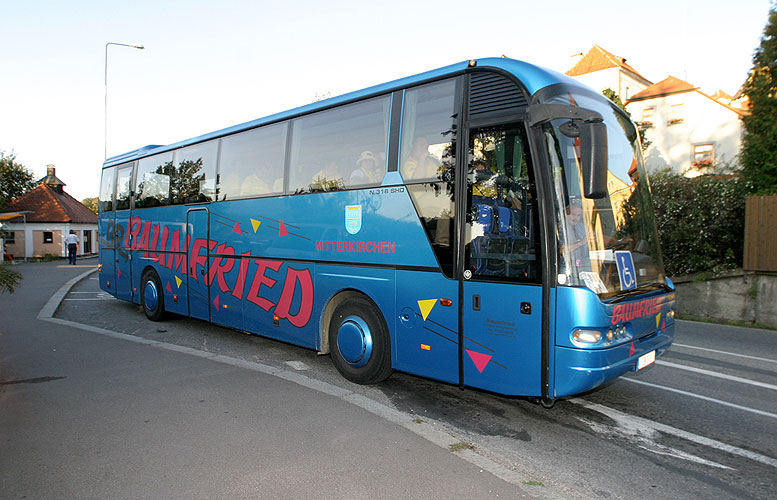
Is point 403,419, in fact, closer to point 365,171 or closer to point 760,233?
point 365,171

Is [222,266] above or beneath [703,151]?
beneath

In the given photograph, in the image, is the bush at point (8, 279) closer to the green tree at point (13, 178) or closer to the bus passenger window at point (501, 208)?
the bus passenger window at point (501, 208)

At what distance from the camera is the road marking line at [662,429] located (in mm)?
4338

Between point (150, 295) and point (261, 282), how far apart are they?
442cm

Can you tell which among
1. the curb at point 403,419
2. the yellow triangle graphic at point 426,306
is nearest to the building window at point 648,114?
the yellow triangle graphic at point 426,306

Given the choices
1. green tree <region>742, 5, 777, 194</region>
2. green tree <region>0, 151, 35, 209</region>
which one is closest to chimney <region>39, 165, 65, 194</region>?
green tree <region>0, 151, 35, 209</region>

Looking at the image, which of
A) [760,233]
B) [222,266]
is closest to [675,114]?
[760,233]

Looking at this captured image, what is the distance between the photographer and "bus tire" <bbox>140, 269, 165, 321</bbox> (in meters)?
10.7

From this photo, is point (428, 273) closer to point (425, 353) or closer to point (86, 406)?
point (425, 353)

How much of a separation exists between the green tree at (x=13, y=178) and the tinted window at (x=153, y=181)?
55331 mm

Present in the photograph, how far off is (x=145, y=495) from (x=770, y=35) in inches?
650

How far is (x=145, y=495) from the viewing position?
344 centimetres

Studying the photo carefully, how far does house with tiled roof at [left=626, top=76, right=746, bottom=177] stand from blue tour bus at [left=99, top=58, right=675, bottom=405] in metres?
33.5

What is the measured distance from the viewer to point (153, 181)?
10898mm
